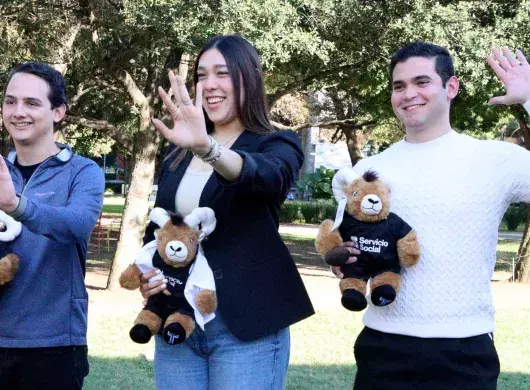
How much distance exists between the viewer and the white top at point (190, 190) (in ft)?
9.71

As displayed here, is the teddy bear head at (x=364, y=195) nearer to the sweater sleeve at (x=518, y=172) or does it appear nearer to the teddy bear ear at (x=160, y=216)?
the sweater sleeve at (x=518, y=172)

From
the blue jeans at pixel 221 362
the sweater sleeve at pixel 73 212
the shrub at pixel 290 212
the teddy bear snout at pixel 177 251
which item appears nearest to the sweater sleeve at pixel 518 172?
the blue jeans at pixel 221 362

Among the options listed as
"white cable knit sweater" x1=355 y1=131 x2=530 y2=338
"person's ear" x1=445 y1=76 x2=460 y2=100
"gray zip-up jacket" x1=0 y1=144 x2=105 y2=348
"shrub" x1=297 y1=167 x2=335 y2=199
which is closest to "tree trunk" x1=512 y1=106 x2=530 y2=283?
"person's ear" x1=445 y1=76 x2=460 y2=100

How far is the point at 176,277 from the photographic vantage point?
297 cm

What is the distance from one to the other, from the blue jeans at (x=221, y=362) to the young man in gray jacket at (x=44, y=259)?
1.48ft

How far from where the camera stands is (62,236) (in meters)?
2.93

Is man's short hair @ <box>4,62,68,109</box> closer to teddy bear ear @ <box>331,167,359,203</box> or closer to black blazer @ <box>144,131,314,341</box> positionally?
black blazer @ <box>144,131,314,341</box>

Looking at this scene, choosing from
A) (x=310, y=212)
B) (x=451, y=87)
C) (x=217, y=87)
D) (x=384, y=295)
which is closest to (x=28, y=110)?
(x=217, y=87)

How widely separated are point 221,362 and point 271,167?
738 mm

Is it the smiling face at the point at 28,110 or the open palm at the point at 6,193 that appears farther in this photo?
the smiling face at the point at 28,110

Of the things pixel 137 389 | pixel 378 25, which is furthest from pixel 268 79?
pixel 137 389

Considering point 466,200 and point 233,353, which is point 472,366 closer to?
point 466,200

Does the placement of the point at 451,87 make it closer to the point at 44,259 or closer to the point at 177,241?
the point at 177,241

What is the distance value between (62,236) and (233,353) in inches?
30.6
